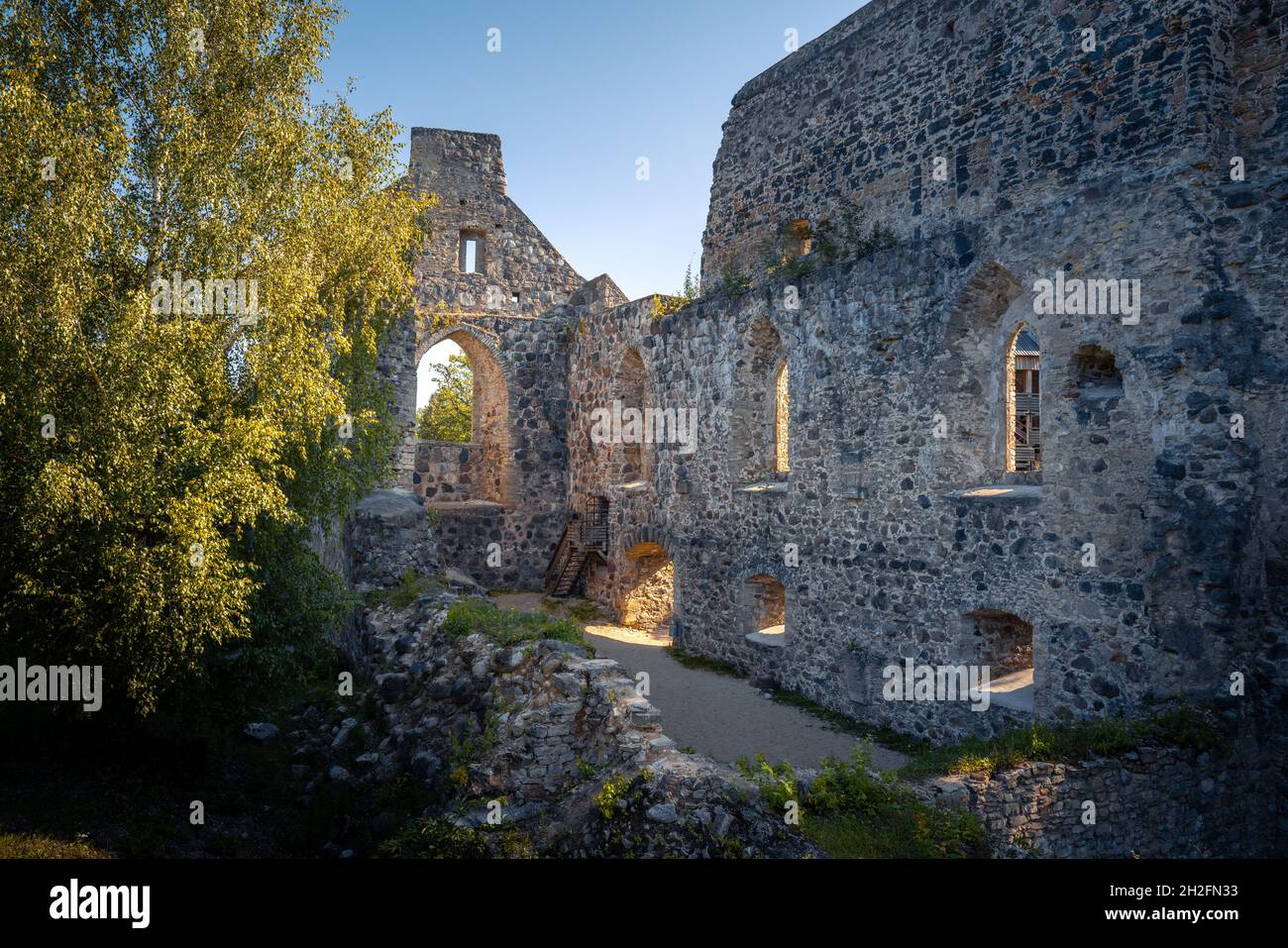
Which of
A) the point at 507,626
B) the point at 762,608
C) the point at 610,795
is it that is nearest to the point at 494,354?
the point at 762,608

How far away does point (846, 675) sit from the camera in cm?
1220

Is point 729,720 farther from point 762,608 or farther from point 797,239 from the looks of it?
point 797,239

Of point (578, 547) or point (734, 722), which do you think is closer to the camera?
point (734, 722)

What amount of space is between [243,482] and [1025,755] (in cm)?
773

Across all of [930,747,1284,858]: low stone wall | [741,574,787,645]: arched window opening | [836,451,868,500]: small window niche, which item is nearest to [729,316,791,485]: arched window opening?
[741,574,787,645]: arched window opening

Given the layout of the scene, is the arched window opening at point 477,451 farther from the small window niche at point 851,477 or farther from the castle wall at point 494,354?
the small window niche at point 851,477

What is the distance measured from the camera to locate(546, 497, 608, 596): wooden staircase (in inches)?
786

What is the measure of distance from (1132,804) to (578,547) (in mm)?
13954

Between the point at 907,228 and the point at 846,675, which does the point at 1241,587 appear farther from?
the point at 907,228

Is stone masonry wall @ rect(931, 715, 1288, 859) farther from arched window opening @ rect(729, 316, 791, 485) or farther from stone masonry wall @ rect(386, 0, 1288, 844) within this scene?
arched window opening @ rect(729, 316, 791, 485)

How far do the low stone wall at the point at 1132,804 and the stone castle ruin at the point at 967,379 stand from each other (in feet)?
2.61

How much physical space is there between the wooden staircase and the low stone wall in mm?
12952

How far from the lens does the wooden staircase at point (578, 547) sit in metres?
20.0

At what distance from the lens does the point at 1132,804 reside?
7820 millimetres
